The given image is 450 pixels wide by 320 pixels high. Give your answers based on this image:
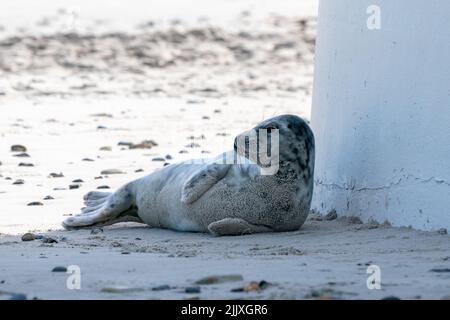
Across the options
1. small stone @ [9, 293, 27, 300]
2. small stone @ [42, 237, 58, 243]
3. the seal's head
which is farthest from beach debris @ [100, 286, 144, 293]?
the seal's head

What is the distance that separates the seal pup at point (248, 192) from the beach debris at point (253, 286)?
1982 millimetres

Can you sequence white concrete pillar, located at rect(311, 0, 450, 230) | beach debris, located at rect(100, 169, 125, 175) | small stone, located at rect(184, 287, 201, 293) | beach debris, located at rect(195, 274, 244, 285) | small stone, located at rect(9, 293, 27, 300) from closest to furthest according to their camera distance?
small stone, located at rect(9, 293, 27, 300), small stone, located at rect(184, 287, 201, 293), beach debris, located at rect(195, 274, 244, 285), white concrete pillar, located at rect(311, 0, 450, 230), beach debris, located at rect(100, 169, 125, 175)

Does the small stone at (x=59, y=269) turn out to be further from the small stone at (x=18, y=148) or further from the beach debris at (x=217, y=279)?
the small stone at (x=18, y=148)

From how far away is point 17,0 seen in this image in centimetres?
2223

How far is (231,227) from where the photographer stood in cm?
696

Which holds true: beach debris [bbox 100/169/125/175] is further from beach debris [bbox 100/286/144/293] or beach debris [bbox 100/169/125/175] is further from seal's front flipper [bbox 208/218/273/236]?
beach debris [bbox 100/286/144/293]

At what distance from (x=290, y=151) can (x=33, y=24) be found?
13.6m

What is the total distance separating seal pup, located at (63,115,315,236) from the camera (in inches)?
279

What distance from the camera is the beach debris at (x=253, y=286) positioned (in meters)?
4.88

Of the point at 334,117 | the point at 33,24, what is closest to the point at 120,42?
the point at 33,24

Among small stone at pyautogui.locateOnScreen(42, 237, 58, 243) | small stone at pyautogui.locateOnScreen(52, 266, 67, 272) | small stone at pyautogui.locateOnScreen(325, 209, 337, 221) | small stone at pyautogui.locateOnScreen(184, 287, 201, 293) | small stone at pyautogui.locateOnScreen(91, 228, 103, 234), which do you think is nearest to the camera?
small stone at pyautogui.locateOnScreen(184, 287, 201, 293)

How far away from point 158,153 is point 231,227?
4307mm

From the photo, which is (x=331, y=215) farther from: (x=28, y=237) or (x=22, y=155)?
(x=22, y=155)

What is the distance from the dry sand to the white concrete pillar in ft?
0.70
